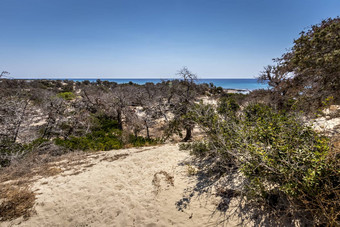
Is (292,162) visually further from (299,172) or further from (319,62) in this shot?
(319,62)

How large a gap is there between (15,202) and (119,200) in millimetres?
3478

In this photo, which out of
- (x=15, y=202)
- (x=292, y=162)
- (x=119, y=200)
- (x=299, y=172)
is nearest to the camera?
(x=299, y=172)

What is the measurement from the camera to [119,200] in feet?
18.4

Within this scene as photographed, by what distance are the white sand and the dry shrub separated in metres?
0.21

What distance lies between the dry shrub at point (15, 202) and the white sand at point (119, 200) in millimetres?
207

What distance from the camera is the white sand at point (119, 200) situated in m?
4.83

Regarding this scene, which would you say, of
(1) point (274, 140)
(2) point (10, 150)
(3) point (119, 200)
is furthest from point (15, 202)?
(1) point (274, 140)

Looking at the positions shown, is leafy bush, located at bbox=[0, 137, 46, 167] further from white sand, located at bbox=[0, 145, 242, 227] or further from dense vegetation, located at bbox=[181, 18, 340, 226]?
dense vegetation, located at bbox=[181, 18, 340, 226]

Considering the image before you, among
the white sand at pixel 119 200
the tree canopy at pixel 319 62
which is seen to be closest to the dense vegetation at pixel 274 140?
the tree canopy at pixel 319 62

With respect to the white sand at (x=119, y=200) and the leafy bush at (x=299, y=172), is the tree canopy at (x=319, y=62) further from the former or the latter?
the white sand at (x=119, y=200)

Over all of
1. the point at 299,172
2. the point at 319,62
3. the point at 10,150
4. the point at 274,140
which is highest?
the point at 319,62

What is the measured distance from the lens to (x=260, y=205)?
443cm

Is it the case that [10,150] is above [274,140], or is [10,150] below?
below

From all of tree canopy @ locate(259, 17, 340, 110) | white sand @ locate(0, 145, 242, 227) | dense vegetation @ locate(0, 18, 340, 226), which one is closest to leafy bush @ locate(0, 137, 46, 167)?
dense vegetation @ locate(0, 18, 340, 226)
